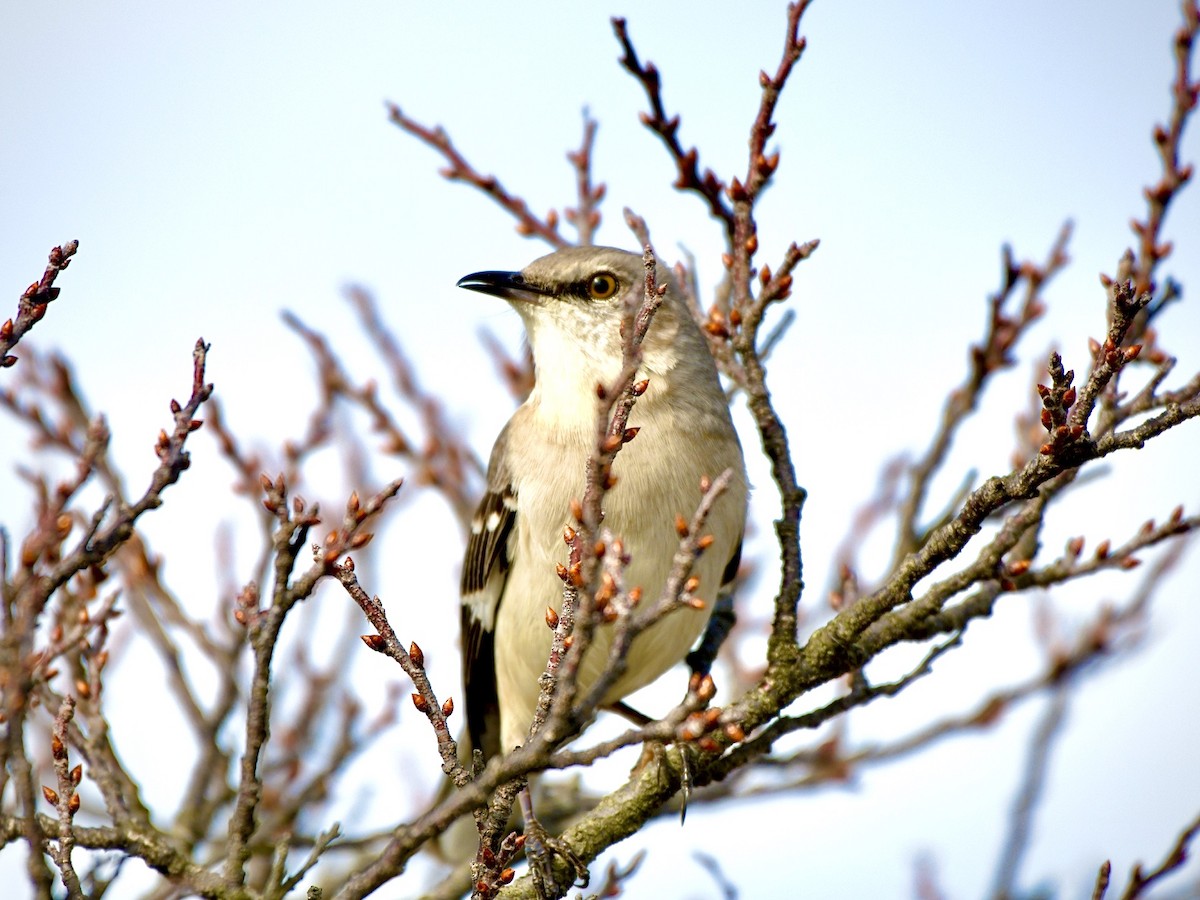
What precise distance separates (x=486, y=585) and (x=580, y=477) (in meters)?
0.91

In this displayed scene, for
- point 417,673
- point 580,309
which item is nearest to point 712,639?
point 580,309

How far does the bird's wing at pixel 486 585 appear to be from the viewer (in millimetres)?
5332

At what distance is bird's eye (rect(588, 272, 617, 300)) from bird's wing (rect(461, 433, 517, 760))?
32.8 inches

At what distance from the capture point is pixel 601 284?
5434 mm

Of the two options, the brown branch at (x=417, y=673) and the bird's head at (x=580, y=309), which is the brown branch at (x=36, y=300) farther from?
the bird's head at (x=580, y=309)

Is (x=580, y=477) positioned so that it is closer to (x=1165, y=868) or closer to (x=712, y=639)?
(x=712, y=639)

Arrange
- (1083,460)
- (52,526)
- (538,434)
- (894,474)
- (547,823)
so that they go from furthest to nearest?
(894,474) < (547,823) < (538,434) < (1083,460) < (52,526)

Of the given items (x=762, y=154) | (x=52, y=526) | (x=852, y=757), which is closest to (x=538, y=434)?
(x=762, y=154)

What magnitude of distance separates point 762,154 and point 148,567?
3.15m

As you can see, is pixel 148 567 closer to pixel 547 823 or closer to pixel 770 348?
pixel 547 823

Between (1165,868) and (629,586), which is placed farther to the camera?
(629,586)

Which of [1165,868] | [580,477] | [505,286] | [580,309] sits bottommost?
[1165,868]

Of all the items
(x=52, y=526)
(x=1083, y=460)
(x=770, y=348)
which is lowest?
(x=1083, y=460)

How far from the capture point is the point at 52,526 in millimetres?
2568
